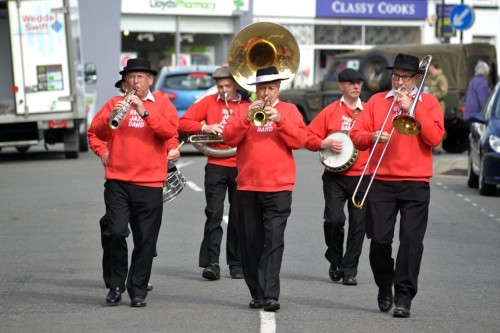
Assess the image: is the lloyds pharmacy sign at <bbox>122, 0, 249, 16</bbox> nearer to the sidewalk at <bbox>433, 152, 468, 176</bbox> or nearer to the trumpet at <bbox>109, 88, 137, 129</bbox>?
the sidewalk at <bbox>433, 152, 468, 176</bbox>

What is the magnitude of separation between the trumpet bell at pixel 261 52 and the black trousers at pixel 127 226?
1.46 metres

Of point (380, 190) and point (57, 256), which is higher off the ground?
point (380, 190)

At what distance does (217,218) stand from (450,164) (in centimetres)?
1496

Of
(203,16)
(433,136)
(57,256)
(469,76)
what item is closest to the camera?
(433,136)

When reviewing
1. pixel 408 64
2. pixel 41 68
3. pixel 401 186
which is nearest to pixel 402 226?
pixel 401 186

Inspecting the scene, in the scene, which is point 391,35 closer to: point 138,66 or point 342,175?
point 342,175

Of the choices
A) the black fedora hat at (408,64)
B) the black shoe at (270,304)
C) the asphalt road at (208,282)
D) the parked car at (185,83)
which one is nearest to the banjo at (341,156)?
the asphalt road at (208,282)

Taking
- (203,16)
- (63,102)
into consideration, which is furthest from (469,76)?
(203,16)

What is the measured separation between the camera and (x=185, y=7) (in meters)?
46.5

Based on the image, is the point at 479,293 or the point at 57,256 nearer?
the point at 479,293

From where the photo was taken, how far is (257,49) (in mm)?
11125

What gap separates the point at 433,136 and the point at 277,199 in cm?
121

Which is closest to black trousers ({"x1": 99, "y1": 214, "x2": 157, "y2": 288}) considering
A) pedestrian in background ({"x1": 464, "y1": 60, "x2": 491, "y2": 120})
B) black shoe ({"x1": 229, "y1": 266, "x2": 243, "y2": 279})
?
black shoe ({"x1": 229, "y1": 266, "x2": 243, "y2": 279})

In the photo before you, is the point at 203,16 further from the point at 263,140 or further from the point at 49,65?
the point at 263,140
